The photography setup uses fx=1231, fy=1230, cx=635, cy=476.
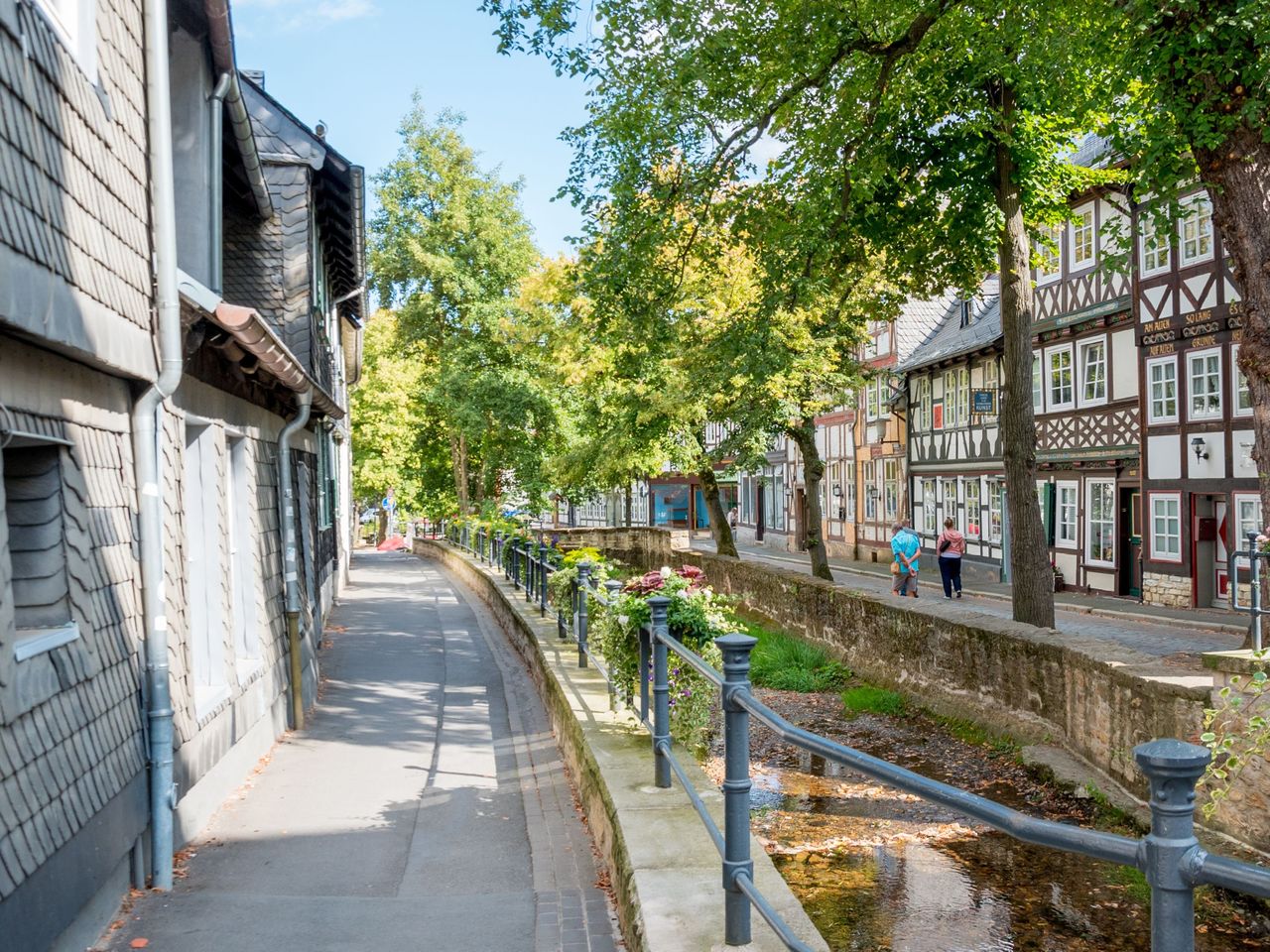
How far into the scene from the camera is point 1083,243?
27.2 metres

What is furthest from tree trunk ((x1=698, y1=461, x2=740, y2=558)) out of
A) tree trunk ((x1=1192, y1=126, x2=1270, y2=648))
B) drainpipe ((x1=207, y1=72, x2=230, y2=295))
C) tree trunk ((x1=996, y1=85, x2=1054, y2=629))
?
drainpipe ((x1=207, y1=72, x2=230, y2=295))

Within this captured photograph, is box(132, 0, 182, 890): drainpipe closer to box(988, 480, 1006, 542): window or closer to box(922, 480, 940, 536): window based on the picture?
box(988, 480, 1006, 542): window

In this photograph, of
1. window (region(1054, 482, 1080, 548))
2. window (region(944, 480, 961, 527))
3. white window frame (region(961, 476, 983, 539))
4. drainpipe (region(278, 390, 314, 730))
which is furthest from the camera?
window (region(944, 480, 961, 527))

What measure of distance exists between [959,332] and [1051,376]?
6725 mm

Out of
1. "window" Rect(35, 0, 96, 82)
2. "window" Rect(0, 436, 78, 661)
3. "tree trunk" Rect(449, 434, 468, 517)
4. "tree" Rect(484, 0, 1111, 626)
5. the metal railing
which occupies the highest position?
"tree" Rect(484, 0, 1111, 626)

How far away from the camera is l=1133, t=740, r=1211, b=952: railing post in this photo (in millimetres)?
1652

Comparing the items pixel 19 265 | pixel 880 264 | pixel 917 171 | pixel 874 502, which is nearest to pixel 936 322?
pixel 874 502

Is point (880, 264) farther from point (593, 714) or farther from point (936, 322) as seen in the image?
point (936, 322)

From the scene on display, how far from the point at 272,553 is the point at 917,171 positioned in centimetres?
949

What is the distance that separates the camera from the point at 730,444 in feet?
80.4

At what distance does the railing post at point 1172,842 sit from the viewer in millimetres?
1652

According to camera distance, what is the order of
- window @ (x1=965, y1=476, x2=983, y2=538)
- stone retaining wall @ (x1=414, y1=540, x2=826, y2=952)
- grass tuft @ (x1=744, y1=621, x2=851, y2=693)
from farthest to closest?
window @ (x1=965, y1=476, x2=983, y2=538) < grass tuft @ (x1=744, y1=621, x2=851, y2=693) < stone retaining wall @ (x1=414, y1=540, x2=826, y2=952)

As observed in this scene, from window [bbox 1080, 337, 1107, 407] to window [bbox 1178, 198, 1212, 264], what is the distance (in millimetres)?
3759

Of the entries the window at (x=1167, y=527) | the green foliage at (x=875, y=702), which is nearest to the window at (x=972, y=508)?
the window at (x=1167, y=527)
